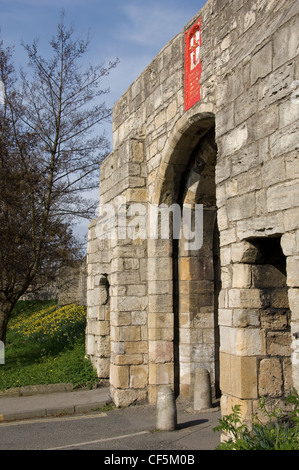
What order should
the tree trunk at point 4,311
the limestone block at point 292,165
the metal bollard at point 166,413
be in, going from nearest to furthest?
1. the limestone block at point 292,165
2. the metal bollard at point 166,413
3. the tree trunk at point 4,311

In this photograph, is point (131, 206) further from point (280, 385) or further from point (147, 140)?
point (280, 385)

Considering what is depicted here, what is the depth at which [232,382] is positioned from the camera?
4.64m

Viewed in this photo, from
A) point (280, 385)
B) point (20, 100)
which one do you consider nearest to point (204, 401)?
point (280, 385)

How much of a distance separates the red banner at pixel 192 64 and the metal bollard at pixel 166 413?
3.99 m

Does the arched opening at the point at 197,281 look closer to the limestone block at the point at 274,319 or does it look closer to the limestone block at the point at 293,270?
the limestone block at the point at 274,319

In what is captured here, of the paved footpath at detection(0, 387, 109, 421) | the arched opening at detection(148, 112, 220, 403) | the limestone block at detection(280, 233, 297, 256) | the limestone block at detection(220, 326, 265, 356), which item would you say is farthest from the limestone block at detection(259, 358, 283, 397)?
the paved footpath at detection(0, 387, 109, 421)

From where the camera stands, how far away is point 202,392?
721 cm

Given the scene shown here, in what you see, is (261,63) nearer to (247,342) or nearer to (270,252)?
(270,252)

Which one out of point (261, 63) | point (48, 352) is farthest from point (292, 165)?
point (48, 352)

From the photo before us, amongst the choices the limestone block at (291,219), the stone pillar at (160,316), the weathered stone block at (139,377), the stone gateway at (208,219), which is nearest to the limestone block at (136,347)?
the stone gateway at (208,219)

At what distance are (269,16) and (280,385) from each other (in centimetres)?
355

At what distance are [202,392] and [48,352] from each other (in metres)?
5.02

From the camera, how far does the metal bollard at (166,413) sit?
6.25 metres

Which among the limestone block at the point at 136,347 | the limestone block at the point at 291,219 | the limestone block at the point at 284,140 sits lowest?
the limestone block at the point at 136,347
